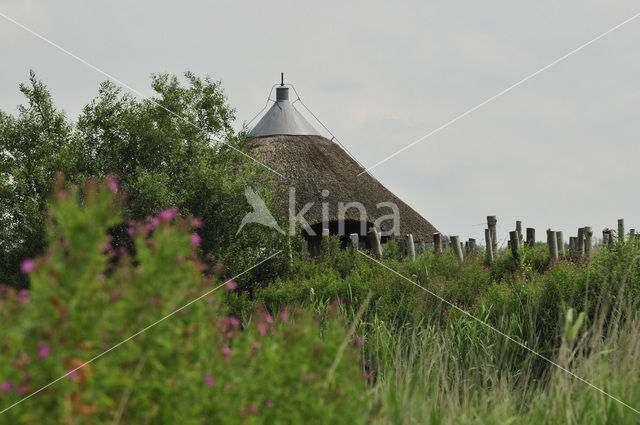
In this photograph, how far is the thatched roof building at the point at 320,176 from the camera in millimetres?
16188

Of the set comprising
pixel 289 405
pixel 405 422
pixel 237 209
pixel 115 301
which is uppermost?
pixel 237 209

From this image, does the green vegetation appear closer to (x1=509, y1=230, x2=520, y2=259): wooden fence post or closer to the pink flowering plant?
the pink flowering plant

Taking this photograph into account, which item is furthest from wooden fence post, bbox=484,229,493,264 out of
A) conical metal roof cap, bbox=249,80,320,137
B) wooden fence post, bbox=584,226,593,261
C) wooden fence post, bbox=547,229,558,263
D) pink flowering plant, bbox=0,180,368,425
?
pink flowering plant, bbox=0,180,368,425

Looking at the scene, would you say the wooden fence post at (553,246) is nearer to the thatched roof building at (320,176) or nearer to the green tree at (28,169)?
the thatched roof building at (320,176)

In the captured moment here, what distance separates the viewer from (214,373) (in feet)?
6.29

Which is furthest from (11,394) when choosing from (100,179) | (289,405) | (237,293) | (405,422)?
(100,179)

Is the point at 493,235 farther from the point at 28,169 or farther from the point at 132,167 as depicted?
the point at 28,169

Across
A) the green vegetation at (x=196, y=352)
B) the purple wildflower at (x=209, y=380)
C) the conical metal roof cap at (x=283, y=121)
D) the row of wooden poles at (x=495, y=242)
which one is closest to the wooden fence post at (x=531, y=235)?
the row of wooden poles at (x=495, y=242)

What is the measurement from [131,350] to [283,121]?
58.4ft

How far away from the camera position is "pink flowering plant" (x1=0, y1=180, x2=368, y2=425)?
1631 mm

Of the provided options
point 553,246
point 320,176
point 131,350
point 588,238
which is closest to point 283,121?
point 320,176

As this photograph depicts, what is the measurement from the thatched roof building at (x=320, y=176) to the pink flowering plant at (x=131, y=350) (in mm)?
13029

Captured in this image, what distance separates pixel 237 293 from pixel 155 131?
10.7 ft

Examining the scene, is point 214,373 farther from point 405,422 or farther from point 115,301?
point 405,422
